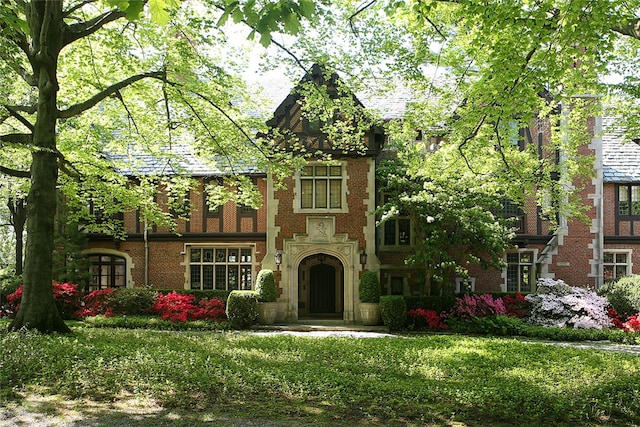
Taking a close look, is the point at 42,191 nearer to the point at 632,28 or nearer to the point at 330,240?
the point at 330,240

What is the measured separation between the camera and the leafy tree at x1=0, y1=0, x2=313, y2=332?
1077cm

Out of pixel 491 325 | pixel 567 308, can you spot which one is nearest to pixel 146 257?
pixel 491 325

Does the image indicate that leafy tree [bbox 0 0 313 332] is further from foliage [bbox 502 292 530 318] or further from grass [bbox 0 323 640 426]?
foliage [bbox 502 292 530 318]

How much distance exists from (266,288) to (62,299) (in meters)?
6.84

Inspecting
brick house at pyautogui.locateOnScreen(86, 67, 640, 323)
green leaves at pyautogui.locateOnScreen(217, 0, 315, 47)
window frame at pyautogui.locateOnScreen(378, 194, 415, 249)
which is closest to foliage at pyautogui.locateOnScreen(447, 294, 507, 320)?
brick house at pyautogui.locateOnScreen(86, 67, 640, 323)

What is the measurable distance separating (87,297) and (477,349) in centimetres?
1426

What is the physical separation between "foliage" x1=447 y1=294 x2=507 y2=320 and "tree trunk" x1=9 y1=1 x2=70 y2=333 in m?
11.5

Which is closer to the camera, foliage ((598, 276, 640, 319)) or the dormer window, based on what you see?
foliage ((598, 276, 640, 319))

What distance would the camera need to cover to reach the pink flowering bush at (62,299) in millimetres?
18188

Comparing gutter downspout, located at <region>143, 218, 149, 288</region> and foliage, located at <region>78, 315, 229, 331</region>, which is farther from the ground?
gutter downspout, located at <region>143, 218, 149, 288</region>

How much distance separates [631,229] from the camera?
20.8 m

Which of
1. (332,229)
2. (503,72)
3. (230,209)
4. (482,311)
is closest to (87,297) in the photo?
(230,209)

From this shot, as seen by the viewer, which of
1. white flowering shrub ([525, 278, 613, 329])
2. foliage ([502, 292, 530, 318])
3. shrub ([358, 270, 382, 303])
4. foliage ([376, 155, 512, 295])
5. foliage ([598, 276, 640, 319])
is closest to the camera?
white flowering shrub ([525, 278, 613, 329])

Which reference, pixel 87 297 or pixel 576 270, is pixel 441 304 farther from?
pixel 87 297
